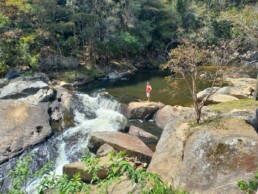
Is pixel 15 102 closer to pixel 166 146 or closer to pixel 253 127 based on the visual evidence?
pixel 166 146

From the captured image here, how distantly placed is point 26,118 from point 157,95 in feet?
33.8

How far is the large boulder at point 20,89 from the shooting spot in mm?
18062

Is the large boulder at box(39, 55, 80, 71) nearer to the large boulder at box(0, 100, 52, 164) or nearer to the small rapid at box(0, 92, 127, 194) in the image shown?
the small rapid at box(0, 92, 127, 194)

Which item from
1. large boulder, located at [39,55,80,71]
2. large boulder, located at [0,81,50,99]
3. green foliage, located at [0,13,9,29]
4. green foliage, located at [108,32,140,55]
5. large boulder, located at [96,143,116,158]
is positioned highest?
green foliage, located at [0,13,9,29]

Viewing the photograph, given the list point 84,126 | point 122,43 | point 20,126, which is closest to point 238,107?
point 84,126

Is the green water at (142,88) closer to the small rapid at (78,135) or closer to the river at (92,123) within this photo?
the river at (92,123)

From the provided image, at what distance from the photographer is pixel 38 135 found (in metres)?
14.3

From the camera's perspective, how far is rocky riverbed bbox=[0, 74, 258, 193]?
23.2 ft

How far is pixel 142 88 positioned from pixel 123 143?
46.3 feet

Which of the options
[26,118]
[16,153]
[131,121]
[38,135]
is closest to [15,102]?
[26,118]

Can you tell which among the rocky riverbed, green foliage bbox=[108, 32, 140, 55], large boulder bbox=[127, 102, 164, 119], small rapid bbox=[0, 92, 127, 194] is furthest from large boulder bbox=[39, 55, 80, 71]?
large boulder bbox=[127, 102, 164, 119]

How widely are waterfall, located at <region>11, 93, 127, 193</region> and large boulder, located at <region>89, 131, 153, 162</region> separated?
1.19 metres

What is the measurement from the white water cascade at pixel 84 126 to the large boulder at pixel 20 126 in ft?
3.41

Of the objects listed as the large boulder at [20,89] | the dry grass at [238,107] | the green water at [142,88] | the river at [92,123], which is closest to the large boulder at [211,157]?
the dry grass at [238,107]
